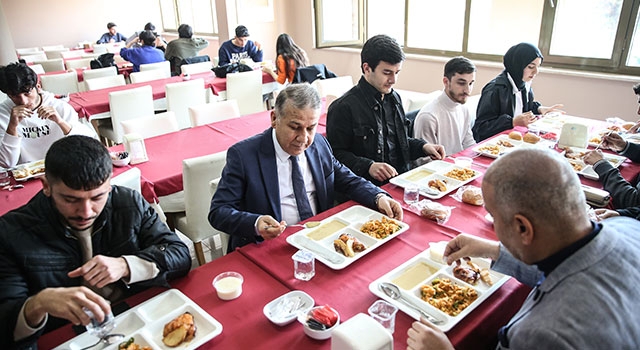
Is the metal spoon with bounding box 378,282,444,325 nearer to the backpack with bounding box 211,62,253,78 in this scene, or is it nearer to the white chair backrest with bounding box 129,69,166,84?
the backpack with bounding box 211,62,253,78

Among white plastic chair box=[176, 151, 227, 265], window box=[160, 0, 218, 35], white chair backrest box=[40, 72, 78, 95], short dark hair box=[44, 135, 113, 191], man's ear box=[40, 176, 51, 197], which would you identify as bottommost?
white plastic chair box=[176, 151, 227, 265]

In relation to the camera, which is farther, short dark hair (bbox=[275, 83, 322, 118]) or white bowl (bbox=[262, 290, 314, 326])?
short dark hair (bbox=[275, 83, 322, 118])

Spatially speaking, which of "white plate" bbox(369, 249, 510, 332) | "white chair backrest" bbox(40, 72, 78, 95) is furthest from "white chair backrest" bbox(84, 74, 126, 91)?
"white plate" bbox(369, 249, 510, 332)

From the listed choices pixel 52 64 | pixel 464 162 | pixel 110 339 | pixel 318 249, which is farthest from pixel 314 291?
pixel 52 64

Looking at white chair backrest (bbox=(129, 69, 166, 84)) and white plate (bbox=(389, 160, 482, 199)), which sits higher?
white chair backrest (bbox=(129, 69, 166, 84))

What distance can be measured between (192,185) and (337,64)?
546 centimetres

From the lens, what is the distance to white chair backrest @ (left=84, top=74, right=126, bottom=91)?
193 inches

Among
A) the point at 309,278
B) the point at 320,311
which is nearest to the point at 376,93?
the point at 309,278

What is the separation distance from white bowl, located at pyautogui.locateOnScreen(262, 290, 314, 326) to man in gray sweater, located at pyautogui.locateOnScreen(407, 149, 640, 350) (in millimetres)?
583

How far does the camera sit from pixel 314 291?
1.35 metres

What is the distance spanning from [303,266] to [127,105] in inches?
136

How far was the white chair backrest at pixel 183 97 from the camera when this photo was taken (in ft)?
14.4

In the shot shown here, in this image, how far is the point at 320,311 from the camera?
119cm

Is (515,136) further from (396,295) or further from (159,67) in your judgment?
(159,67)
